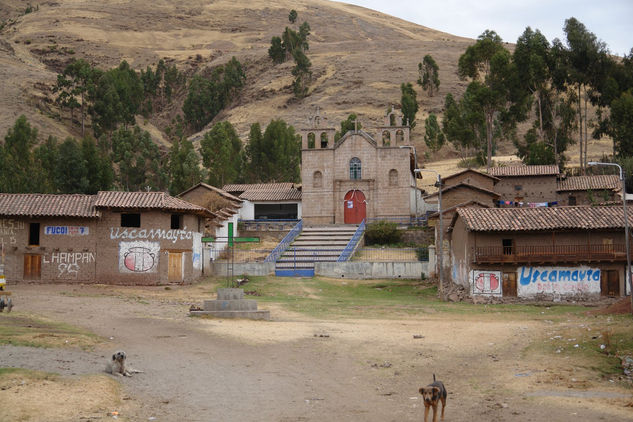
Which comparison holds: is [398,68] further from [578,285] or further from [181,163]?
[578,285]

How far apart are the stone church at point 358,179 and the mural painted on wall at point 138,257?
24558mm

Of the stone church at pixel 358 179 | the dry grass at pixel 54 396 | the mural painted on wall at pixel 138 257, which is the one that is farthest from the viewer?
the stone church at pixel 358 179

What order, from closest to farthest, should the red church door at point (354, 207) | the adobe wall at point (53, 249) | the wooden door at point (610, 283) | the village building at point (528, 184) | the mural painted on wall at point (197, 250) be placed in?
the wooden door at point (610, 283), the adobe wall at point (53, 249), the mural painted on wall at point (197, 250), the red church door at point (354, 207), the village building at point (528, 184)

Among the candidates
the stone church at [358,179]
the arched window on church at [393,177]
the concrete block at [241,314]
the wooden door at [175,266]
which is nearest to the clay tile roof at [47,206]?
the wooden door at [175,266]

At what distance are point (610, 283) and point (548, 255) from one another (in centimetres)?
387

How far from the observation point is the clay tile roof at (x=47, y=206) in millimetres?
41281

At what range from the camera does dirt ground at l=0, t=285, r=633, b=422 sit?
1550cm

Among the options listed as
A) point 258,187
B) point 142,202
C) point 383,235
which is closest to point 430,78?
point 258,187

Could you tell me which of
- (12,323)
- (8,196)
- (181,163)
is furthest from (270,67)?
(12,323)

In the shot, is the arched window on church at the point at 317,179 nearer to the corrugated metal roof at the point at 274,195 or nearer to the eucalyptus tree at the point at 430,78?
the corrugated metal roof at the point at 274,195

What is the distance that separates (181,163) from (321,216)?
65.5ft

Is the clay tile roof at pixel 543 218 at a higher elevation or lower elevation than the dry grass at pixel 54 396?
higher

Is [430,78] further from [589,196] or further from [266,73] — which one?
[589,196]

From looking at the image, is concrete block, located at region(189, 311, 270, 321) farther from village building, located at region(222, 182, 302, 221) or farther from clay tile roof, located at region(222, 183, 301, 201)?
clay tile roof, located at region(222, 183, 301, 201)
